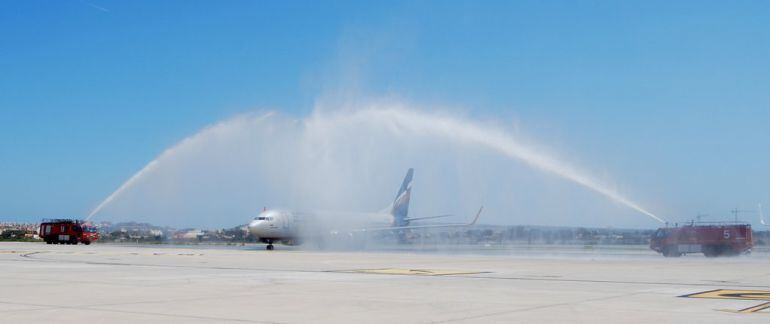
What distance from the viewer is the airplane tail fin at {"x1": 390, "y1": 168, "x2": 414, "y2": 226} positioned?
324ft

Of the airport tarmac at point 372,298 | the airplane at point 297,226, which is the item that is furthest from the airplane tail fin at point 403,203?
the airport tarmac at point 372,298

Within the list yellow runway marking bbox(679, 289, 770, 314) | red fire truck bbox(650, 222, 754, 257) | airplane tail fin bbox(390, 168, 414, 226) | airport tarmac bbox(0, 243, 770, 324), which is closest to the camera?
airport tarmac bbox(0, 243, 770, 324)

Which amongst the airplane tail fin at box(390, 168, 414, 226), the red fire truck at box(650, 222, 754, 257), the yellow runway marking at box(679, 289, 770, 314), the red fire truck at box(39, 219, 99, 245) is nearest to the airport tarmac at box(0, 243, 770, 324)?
the yellow runway marking at box(679, 289, 770, 314)

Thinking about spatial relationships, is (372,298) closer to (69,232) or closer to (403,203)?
(69,232)

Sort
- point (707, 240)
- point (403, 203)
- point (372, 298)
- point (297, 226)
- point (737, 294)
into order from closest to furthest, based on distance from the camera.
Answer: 1. point (372, 298)
2. point (737, 294)
3. point (707, 240)
4. point (297, 226)
5. point (403, 203)

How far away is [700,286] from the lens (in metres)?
20.4

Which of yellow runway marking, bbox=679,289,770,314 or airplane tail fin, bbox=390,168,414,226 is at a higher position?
airplane tail fin, bbox=390,168,414,226

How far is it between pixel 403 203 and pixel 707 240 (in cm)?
5045

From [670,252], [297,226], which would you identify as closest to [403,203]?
[297,226]

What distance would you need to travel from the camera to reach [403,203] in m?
100

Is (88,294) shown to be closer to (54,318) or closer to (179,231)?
(54,318)

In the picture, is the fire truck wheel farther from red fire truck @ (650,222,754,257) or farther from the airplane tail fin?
the airplane tail fin

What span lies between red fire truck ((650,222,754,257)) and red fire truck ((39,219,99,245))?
2207 inches

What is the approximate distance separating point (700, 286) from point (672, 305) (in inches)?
235
